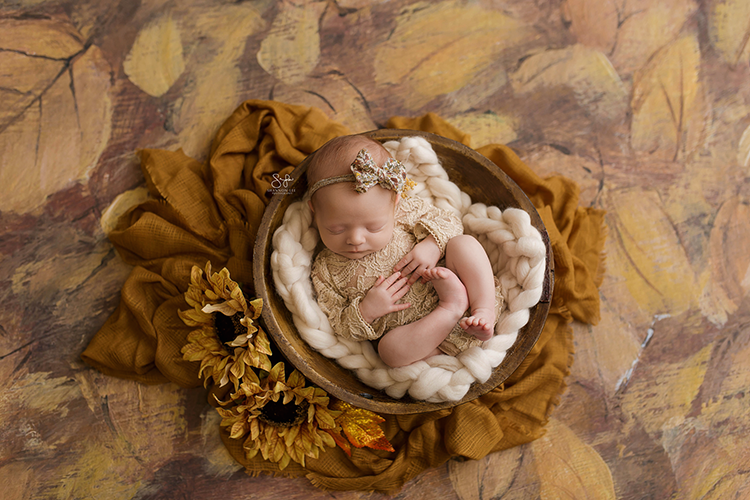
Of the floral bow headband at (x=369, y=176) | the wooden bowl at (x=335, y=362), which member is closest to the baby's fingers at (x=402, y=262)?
the floral bow headband at (x=369, y=176)

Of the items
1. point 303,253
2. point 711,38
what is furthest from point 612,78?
point 303,253

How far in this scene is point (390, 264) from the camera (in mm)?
1688

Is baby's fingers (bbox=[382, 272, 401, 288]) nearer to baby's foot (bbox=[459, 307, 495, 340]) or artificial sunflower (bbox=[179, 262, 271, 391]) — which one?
baby's foot (bbox=[459, 307, 495, 340])

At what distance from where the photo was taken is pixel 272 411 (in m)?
1.63

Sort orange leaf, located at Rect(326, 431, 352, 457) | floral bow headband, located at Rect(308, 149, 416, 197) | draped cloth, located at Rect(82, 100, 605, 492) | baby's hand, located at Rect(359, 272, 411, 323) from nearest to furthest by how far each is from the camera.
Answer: floral bow headband, located at Rect(308, 149, 416, 197), baby's hand, located at Rect(359, 272, 411, 323), orange leaf, located at Rect(326, 431, 352, 457), draped cloth, located at Rect(82, 100, 605, 492)

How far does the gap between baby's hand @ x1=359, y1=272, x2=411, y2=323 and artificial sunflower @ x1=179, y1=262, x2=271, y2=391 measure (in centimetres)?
34

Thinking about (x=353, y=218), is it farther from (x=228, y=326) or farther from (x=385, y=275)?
(x=228, y=326)

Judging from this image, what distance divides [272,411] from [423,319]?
603 millimetres

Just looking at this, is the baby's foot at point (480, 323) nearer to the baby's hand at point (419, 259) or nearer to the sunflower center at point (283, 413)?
the baby's hand at point (419, 259)

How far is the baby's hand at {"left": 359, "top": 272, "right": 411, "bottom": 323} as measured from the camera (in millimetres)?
1589

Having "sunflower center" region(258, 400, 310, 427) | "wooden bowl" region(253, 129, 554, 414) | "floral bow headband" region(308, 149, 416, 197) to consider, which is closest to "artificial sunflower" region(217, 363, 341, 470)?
"sunflower center" region(258, 400, 310, 427)

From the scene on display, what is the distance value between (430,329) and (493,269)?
1.22 feet

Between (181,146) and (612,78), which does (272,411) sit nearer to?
(181,146)

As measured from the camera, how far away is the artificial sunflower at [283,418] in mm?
1594
